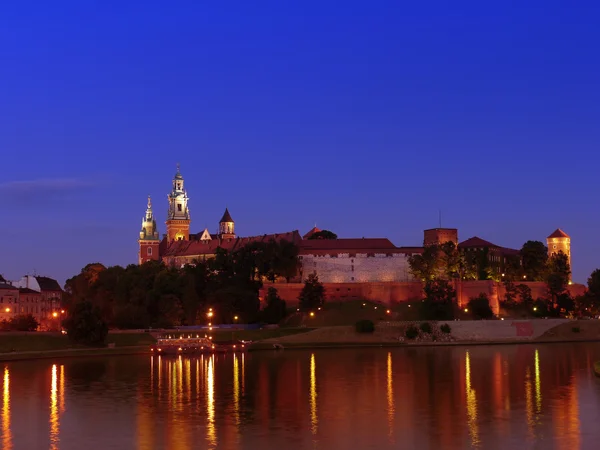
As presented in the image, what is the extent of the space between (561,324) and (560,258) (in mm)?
24216

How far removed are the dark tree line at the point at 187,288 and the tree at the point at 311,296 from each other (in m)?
2.91

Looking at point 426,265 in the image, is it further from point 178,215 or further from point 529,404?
point 529,404

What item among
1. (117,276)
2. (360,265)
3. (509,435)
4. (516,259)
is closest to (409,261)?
(360,265)

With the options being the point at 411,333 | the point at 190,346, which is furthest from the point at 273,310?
the point at 190,346

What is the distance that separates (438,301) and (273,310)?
17194 millimetres

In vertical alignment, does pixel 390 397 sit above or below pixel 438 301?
below

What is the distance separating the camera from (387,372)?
51969 millimetres

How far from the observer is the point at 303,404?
123ft

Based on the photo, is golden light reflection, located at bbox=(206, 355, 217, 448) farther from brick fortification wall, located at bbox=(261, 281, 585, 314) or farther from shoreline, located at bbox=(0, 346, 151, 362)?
brick fortification wall, located at bbox=(261, 281, 585, 314)

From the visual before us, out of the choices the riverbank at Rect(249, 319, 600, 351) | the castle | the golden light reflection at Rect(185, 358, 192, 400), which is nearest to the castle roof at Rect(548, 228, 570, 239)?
the castle

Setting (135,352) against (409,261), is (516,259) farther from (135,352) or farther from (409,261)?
(135,352)

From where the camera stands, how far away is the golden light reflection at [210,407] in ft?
94.7

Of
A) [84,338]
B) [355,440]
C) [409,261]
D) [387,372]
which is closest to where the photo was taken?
[355,440]

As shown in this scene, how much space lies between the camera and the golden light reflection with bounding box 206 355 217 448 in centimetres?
2888
